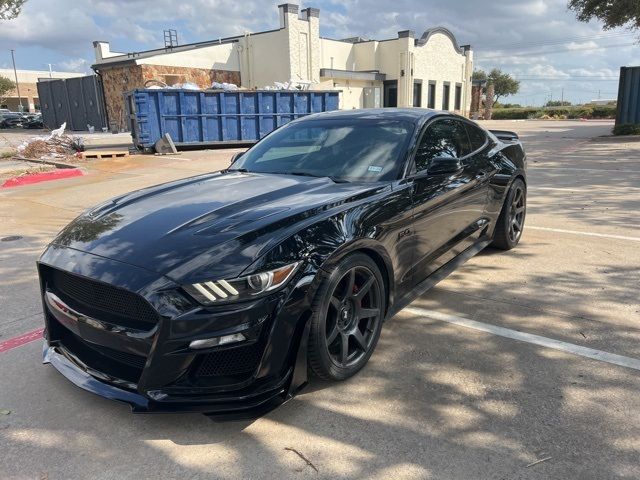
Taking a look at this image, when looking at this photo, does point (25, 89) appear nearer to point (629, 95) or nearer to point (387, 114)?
point (629, 95)

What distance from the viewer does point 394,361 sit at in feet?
10.8

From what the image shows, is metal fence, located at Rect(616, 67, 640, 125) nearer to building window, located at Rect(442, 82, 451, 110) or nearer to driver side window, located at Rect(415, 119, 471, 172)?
driver side window, located at Rect(415, 119, 471, 172)

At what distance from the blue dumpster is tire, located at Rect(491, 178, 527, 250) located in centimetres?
1275

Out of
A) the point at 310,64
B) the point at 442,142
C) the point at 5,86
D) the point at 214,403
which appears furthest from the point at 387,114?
the point at 5,86

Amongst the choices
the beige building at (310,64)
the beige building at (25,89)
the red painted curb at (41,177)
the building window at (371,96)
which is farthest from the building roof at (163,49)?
the beige building at (25,89)

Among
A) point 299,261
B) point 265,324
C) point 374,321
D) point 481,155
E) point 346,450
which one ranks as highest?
point 481,155

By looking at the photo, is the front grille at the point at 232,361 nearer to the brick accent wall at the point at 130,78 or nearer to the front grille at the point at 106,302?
the front grille at the point at 106,302

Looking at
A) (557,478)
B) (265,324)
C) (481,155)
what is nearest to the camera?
(557,478)

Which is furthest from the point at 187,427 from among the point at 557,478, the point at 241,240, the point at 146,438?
the point at 557,478

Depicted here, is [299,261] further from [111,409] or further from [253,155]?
[253,155]

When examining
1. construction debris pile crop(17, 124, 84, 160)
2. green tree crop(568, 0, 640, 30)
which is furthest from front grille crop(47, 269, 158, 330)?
green tree crop(568, 0, 640, 30)

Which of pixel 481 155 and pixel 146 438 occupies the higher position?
pixel 481 155

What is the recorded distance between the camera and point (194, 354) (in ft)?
7.74

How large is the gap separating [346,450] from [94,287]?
153 centimetres
